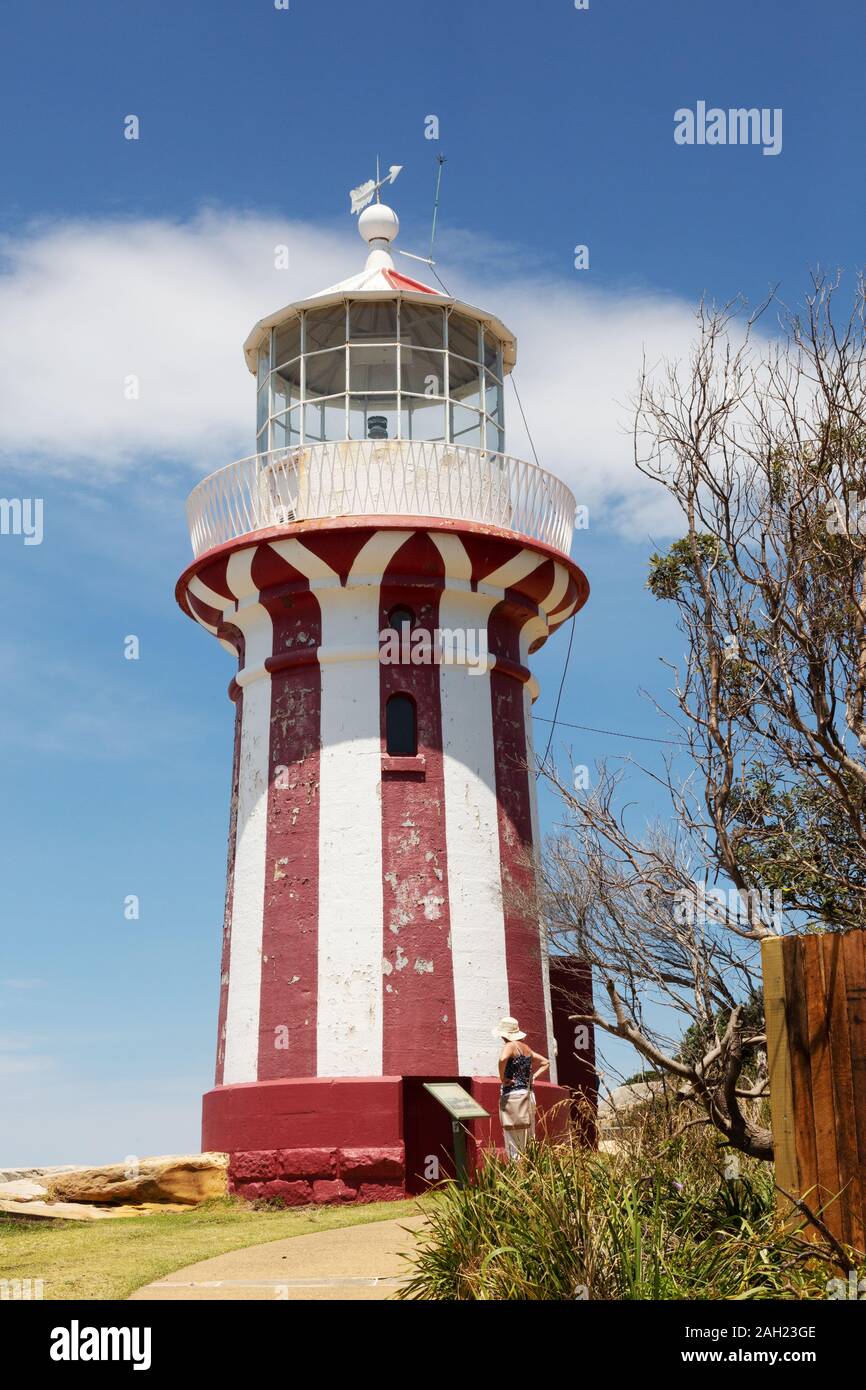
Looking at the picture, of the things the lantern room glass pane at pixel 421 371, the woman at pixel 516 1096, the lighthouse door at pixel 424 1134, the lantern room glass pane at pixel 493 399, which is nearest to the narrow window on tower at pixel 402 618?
the lantern room glass pane at pixel 493 399

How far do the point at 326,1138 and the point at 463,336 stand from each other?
1058cm

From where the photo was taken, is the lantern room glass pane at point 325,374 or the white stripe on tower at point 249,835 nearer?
the white stripe on tower at point 249,835

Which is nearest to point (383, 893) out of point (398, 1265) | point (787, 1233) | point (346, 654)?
point (346, 654)

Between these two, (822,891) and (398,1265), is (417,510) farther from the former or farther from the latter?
(398,1265)

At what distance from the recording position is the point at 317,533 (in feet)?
57.4

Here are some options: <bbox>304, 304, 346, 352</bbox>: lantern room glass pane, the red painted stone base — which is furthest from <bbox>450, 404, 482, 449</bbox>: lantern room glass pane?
the red painted stone base

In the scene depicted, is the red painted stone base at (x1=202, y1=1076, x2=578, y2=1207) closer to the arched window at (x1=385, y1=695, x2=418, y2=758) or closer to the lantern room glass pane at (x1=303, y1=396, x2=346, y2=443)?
the arched window at (x1=385, y1=695, x2=418, y2=758)

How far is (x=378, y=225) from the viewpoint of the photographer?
66.9ft

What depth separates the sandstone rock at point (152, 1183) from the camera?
53.1 ft

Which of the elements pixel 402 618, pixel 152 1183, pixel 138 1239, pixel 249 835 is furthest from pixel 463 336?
pixel 138 1239

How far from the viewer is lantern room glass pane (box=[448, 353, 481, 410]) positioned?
65.3 ft

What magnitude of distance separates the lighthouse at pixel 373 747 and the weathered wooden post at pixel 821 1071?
7.36 m

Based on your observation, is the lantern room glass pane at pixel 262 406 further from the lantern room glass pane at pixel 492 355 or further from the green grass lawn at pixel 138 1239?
the green grass lawn at pixel 138 1239

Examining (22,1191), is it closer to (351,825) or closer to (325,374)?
(351,825)
